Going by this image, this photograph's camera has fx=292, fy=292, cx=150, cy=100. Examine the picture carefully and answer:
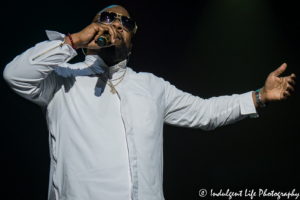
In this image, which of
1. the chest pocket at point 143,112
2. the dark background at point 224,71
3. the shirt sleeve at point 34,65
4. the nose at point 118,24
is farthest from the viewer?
the dark background at point 224,71

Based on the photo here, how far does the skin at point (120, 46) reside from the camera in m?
1.12

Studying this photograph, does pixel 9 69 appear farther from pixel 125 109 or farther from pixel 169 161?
pixel 169 161

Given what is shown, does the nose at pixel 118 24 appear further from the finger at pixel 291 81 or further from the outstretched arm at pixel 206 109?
the finger at pixel 291 81

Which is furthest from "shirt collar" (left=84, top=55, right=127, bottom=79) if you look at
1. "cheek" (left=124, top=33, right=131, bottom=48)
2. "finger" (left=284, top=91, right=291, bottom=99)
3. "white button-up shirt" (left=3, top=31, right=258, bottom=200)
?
"finger" (left=284, top=91, right=291, bottom=99)

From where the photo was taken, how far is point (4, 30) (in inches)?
69.0

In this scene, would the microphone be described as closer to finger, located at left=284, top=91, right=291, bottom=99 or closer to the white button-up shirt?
the white button-up shirt

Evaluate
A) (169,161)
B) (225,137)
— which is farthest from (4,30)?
(225,137)

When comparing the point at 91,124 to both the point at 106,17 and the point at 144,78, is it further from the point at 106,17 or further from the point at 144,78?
the point at 106,17

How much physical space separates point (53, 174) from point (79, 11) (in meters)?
1.21

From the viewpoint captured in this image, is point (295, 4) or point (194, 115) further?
point (295, 4)

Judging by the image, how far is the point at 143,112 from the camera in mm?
1333

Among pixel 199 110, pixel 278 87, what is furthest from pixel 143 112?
pixel 278 87

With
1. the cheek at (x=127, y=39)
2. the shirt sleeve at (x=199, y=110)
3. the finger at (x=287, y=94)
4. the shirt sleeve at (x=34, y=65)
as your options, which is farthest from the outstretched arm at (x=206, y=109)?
the shirt sleeve at (x=34, y=65)

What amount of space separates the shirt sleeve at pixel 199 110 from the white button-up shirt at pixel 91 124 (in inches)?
3.1
